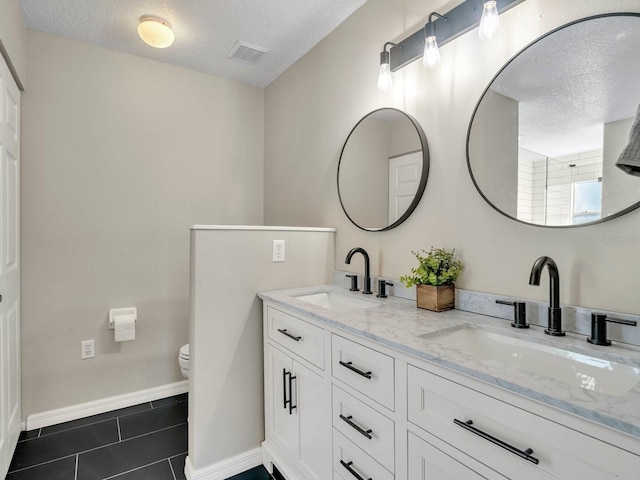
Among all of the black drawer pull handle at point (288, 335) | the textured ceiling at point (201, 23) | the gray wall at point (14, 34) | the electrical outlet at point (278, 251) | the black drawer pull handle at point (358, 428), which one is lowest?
the black drawer pull handle at point (358, 428)

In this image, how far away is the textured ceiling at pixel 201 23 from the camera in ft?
6.65

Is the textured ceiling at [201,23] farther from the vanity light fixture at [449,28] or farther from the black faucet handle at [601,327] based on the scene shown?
the black faucet handle at [601,327]

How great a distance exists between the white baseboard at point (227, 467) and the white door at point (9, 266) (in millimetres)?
865

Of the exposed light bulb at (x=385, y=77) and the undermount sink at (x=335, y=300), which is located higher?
the exposed light bulb at (x=385, y=77)

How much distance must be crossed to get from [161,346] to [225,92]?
2.12 meters

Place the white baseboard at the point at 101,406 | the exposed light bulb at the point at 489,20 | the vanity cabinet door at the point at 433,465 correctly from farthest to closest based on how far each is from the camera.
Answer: the white baseboard at the point at 101,406 < the exposed light bulb at the point at 489,20 < the vanity cabinet door at the point at 433,465

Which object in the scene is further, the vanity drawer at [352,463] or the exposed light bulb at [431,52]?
the exposed light bulb at [431,52]

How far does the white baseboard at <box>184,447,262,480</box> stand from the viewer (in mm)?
1741

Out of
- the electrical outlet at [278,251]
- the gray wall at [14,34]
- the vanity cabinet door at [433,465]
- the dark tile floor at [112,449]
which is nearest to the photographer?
the vanity cabinet door at [433,465]

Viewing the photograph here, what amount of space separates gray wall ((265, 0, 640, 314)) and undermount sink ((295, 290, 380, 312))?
233 millimetres

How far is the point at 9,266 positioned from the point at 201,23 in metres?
1.80

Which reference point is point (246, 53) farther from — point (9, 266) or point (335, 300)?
point (9, 266)

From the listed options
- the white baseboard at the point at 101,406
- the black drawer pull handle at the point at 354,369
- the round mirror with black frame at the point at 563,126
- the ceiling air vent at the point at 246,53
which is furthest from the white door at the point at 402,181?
the white baseboard at the point at 101,406

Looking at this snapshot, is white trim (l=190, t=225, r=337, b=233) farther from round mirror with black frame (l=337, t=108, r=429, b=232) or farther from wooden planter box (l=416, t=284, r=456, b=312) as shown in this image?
wooden planter box (l=416, t=284, r=456, b=312)
